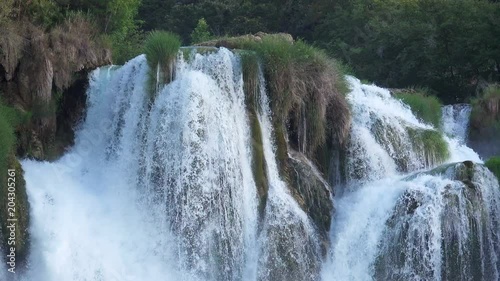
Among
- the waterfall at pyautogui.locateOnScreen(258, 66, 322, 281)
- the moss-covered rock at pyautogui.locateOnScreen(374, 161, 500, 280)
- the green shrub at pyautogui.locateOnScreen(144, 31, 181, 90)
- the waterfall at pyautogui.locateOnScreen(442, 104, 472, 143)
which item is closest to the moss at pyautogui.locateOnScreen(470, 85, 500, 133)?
the waterfall at pyautogui.locateOnScreen(442, 104, 472, 143)

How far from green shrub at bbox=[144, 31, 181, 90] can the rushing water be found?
0.23m

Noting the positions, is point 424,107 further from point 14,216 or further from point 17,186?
point 14,216

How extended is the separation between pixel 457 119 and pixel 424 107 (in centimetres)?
202

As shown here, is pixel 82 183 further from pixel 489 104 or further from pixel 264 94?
pixel 489 104

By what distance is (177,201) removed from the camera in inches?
568

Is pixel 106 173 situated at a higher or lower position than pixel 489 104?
lower

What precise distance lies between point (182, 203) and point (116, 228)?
4.57ft

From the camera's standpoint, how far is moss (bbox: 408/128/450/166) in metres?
17.0

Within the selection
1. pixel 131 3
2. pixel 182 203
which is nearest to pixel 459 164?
pixel 182 203

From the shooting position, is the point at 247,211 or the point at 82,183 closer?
the point at 247,211

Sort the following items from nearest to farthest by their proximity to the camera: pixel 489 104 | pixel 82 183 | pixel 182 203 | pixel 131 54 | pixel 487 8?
pixel 182 203 → pixel 82 183 → pixel 489 104 → pixel 131 54 → pixel 487 8

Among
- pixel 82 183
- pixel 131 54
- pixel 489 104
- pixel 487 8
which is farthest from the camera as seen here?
pixel 487 8


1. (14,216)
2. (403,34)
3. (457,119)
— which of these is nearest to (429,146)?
(457,119)

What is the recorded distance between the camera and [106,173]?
52.2 ft
